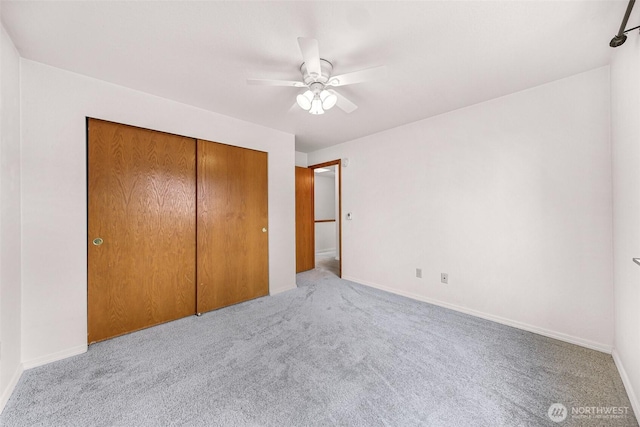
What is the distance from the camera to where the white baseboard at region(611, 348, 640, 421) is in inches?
54.6

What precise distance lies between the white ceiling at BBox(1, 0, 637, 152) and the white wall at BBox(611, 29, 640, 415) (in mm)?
288

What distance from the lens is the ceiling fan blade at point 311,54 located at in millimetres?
1409

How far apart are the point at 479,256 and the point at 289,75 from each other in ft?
8.96

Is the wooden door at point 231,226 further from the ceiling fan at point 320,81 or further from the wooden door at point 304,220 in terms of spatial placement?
the ceiling fan at point 320,81

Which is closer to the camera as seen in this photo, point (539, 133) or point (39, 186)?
point (39, 186)

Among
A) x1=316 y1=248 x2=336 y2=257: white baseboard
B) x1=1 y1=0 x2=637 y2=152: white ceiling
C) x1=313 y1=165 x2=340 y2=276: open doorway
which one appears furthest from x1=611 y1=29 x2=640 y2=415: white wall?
x1=316 y1=248 x2=336 y2=257: white baseboard

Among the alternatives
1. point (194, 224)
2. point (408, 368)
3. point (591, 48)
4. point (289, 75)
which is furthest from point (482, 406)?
point (194, 224)

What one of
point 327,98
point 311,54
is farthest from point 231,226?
point 311,54

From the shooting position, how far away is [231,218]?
10.1ft

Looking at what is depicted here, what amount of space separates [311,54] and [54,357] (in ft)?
10.0

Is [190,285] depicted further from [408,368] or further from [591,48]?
[591,48]

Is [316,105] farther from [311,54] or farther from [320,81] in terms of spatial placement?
[311,54]

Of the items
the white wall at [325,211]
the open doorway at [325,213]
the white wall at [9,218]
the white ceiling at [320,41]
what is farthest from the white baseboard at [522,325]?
the white wall at [9,218]

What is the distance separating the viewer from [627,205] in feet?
5.34
